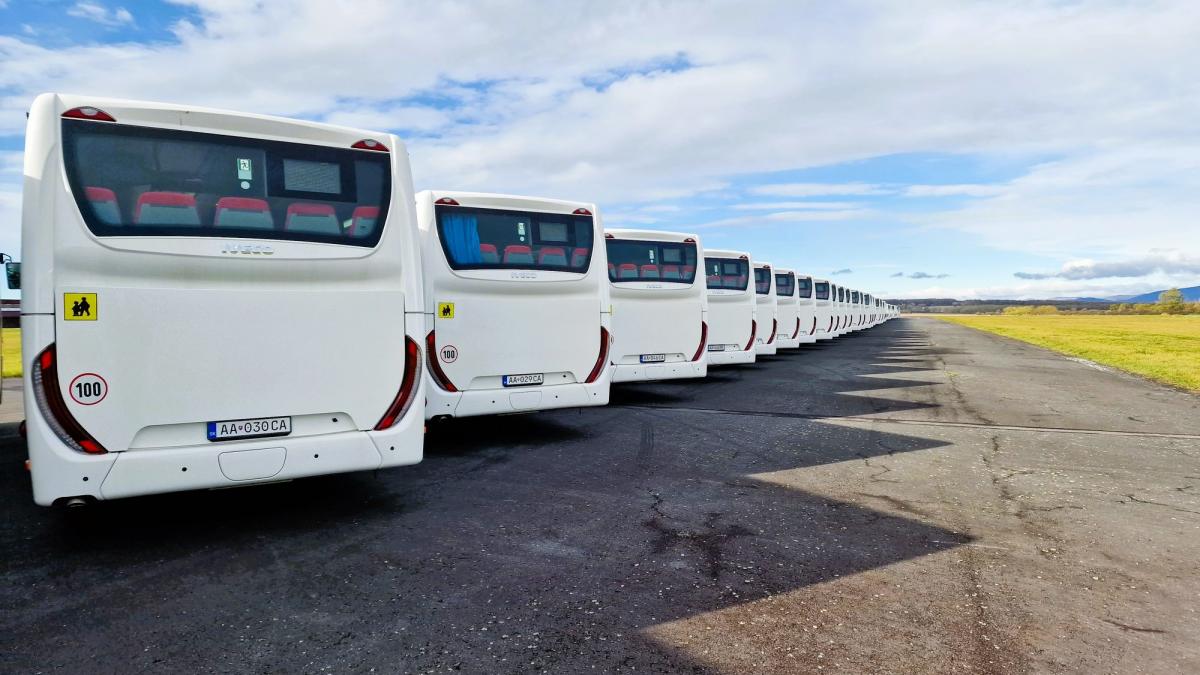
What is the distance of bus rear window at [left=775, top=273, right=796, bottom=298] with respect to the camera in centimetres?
2130

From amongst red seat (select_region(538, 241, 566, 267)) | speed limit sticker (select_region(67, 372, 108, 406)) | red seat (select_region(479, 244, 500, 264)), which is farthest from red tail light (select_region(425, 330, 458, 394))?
speed limit sticker (select_region(67, 372, 108, 406))

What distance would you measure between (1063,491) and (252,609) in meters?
6.25

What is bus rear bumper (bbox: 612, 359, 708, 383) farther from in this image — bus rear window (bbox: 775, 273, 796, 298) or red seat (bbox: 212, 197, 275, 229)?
bus rear window (bbox: 775, 273, 796, 298)

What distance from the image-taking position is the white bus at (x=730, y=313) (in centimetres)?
1466

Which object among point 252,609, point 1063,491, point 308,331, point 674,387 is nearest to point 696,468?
point 1063,491

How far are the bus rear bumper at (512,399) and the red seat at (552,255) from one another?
1.41 metres

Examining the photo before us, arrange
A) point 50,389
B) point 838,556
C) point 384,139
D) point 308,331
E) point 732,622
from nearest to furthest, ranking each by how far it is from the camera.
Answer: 1. point 732,622
2. point 50,389
3. point 838,556
4. point 308,331
5. point 384,139

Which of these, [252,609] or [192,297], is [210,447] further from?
[252,609]

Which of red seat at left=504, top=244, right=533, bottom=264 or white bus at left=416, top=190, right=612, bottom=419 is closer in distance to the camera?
white bus at left=416, top=190, right=612, bottom=419

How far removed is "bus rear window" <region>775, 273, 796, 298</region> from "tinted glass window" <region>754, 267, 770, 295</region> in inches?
69.7

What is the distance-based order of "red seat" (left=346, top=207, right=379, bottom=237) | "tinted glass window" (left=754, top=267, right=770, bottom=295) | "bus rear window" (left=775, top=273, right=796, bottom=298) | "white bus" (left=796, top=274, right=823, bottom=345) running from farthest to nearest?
"white bus" (left=796, top=274, right=823, bottom=345) → "bus rear window" (left=775, top=273, right=796, bottom=298) → "tinted glass window" (left=754, top=267, right=770, bottom=295) → "red seat" (left=346, top=207, right=379, bottom=237)

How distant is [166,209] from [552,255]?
440cm

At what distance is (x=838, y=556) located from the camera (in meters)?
4.57

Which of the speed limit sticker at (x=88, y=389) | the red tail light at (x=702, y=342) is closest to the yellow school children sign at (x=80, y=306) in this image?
the speed limit sticker at (x=88, y=389)
